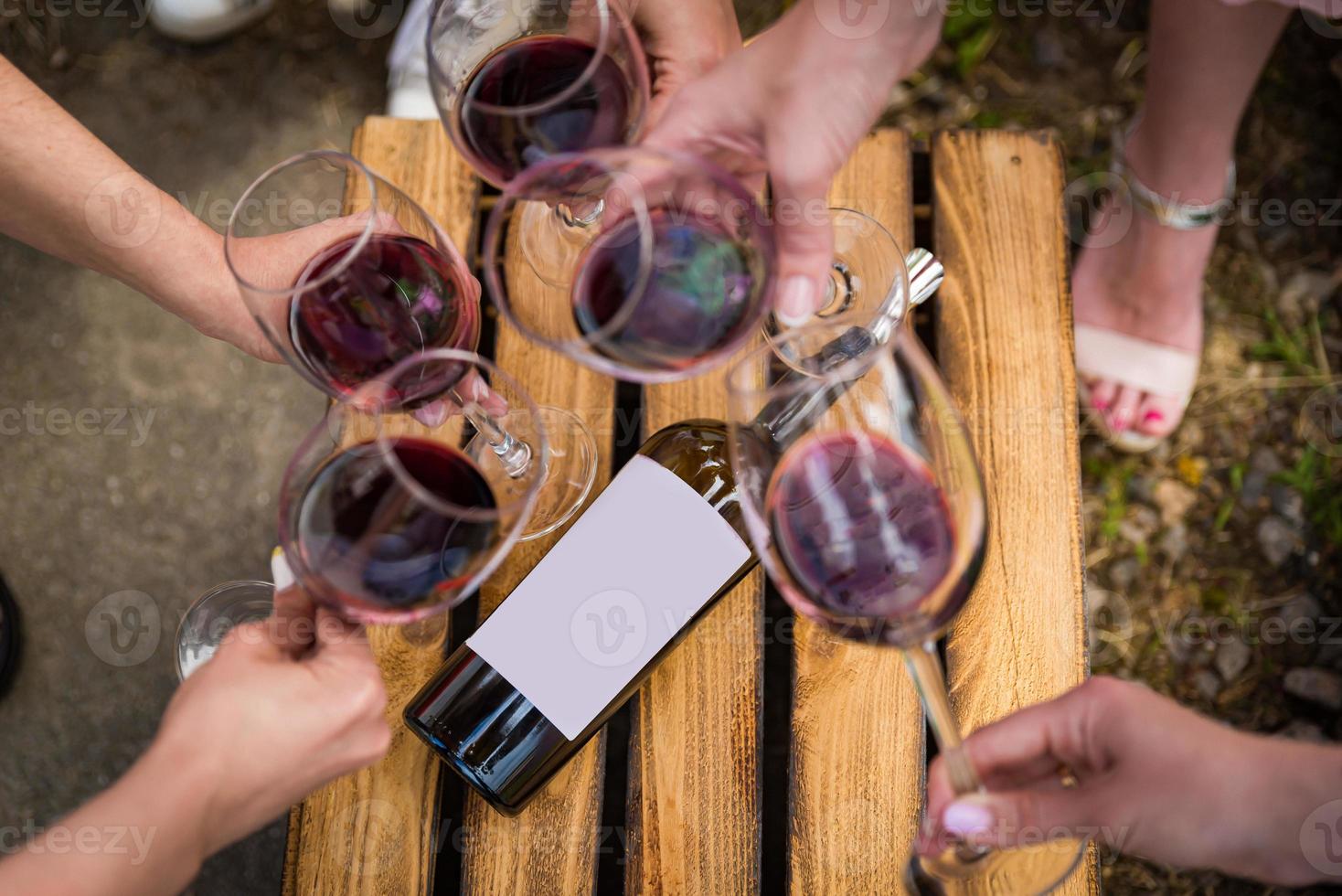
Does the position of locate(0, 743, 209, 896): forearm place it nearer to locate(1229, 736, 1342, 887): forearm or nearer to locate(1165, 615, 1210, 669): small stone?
locate(1229, 736, 1342, 887): forearm

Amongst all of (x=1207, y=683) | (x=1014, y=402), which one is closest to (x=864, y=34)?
(x=1014, y=402)

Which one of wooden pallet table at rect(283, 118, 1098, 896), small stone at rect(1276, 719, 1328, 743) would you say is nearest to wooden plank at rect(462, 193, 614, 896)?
wooden pallet table at rect(283, 118, 1098, 896)

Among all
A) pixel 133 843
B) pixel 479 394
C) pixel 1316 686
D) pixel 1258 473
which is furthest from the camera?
pixel 1258 473

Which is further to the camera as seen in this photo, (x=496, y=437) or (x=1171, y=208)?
(x=1171, y=208)

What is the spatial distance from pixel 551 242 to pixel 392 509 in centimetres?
30

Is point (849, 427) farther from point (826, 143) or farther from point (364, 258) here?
point (364, 258)

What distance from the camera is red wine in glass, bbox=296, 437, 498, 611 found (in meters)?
0.74

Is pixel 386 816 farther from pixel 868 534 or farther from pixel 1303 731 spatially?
pixel 1303 731

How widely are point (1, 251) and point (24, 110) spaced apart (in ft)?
2.69

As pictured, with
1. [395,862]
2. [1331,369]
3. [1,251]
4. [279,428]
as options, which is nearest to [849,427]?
[395,862]

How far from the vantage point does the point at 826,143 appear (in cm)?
88

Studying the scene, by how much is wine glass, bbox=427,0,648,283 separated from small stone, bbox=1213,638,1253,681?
1.26 meters

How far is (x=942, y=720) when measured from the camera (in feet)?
2.82

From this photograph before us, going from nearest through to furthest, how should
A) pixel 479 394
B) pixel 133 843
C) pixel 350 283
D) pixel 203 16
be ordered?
pixel 133 843, pixel 350 283, pixel 479 394, pixel 203 16
